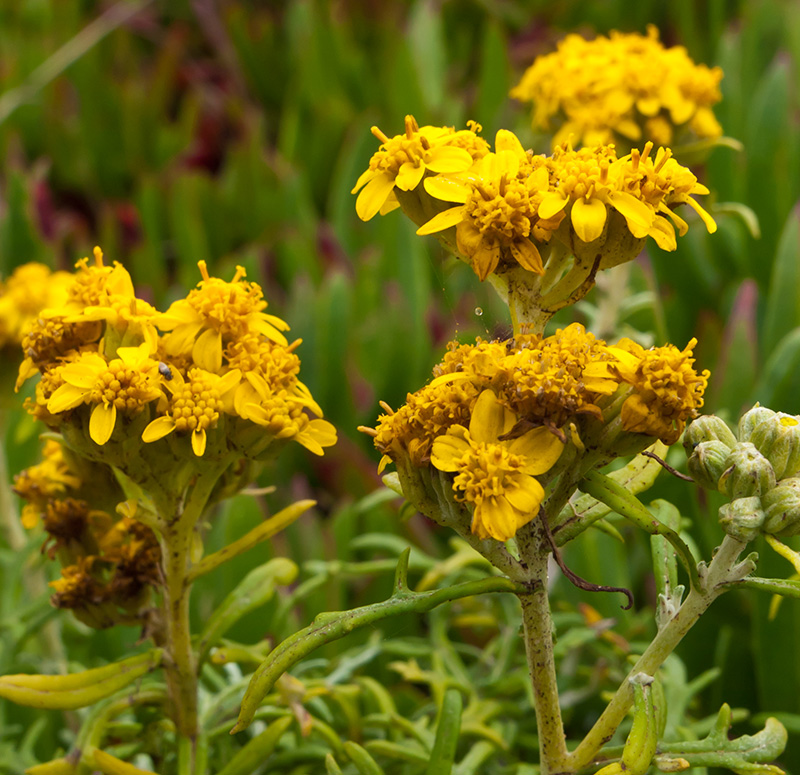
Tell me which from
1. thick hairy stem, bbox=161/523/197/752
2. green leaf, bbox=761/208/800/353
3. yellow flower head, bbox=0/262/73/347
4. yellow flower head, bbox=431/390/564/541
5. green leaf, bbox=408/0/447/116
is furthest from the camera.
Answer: green leaf, bbox=408/0/447/116

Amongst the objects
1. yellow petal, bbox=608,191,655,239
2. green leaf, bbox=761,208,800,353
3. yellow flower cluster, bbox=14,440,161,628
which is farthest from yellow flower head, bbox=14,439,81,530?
green leaf, bbox=761,208,800,353

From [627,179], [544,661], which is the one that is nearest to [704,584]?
[544,661]

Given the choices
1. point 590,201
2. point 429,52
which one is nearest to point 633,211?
point 590,201

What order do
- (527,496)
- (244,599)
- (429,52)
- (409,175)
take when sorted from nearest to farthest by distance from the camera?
(527,496) → (409,175) → (244,599) → (429,52)

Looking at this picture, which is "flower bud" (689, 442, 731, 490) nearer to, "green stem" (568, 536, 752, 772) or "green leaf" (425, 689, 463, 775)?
"green stem" (568, 536, 752, 772)

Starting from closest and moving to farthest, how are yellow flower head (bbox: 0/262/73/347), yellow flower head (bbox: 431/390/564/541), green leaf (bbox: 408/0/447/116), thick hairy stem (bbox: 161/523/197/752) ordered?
yellow flower head (bbox: 431/390/564/541) → thick hairy stem (bbox: 161/523/197/752) → yellow flower head (bbox: 0/262/73/347) → green leaf (bbox: 408/0/447/116)

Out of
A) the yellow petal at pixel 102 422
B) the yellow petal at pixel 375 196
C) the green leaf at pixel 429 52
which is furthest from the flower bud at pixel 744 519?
the green leaf at pixel 429 52

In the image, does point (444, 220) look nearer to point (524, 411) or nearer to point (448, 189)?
point (448, 189)
